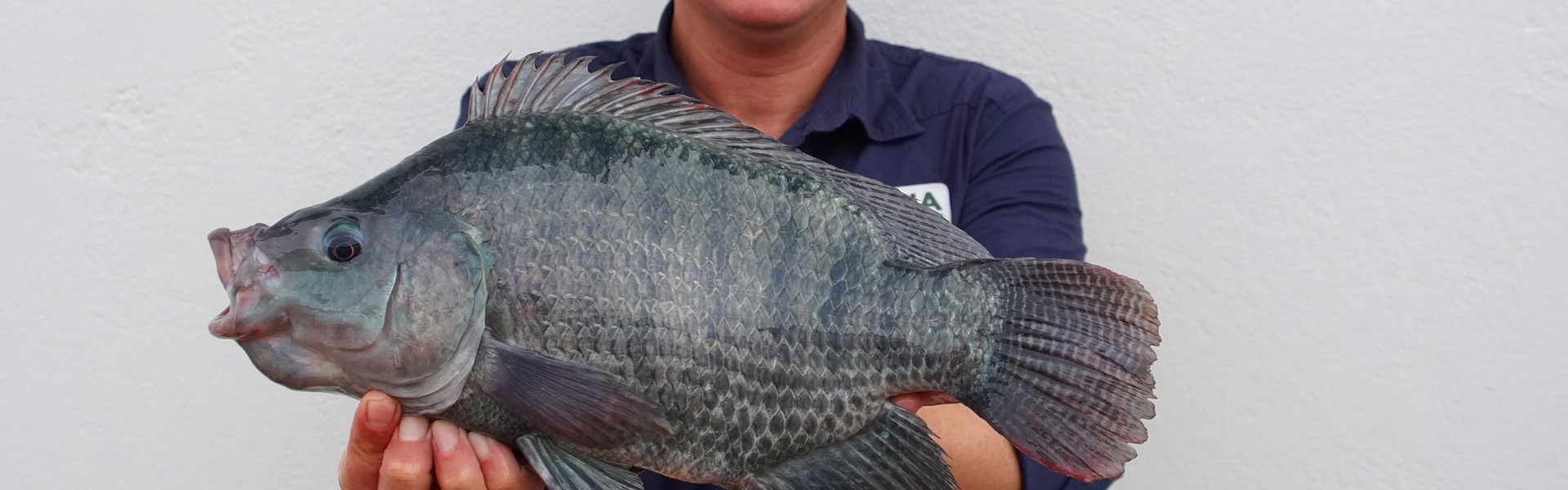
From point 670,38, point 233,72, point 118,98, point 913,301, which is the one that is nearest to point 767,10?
point 670,38

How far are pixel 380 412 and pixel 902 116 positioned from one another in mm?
788

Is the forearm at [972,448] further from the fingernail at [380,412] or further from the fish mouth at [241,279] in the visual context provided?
the fish mouth at [241,279]

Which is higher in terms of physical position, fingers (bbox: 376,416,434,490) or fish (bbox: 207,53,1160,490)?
fish (bbox: 207,53,1160,490)

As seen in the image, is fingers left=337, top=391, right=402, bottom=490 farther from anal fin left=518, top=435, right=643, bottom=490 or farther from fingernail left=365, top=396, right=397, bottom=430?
anal fin left=518, top=435, right=643, bottom=490

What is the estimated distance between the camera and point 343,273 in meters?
0.83

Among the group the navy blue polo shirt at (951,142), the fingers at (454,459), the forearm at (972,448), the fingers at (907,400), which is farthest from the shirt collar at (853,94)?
the fingers at (454,459)

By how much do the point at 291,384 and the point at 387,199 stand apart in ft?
0.51

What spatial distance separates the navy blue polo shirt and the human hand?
17.8 inches

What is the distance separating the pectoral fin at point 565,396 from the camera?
0.85 m

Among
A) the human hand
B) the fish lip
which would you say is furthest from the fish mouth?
the human hand

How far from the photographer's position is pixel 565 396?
0.85m

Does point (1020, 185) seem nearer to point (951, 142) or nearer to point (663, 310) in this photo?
point (951, 142)

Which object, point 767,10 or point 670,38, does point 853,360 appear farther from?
point 670,38

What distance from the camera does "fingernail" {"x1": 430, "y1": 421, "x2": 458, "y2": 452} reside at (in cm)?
90
